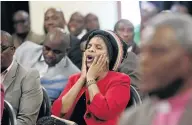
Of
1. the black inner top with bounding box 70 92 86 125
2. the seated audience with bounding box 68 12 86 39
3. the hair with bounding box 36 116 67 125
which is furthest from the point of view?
the seated audience with bounding box 68 12 86 39

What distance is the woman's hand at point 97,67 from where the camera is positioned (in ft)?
9.75

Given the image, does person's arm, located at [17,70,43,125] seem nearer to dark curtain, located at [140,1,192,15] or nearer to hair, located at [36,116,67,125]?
hair, located at [36,116,67,125]

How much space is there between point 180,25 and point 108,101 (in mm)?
1298

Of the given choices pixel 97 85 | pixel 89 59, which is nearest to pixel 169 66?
pixel 97 85

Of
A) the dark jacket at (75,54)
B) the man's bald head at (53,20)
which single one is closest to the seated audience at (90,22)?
the man's bald head at (53,20)

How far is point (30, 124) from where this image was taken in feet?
10.3

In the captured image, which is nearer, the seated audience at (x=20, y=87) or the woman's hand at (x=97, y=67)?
the woman's hand at (x=97, y=67)

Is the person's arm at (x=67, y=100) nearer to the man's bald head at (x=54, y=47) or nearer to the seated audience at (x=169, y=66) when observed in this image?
the man's bald head at (x=54, y=47)

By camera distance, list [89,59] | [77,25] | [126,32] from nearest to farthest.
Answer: [89,59] < [126,32] < [77,25]

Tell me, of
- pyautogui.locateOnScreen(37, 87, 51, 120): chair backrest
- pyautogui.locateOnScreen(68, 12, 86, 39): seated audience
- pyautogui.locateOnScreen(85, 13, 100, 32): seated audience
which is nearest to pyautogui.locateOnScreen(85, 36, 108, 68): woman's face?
pyautogui.locateOnScreen(37, 87, 51, 120): chair backrest

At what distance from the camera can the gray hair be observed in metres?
1.55

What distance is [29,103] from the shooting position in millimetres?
3139

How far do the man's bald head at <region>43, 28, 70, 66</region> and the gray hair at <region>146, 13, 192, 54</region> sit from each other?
2482 mm

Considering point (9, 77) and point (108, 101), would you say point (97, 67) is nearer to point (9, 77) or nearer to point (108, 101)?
point (108, 101)
